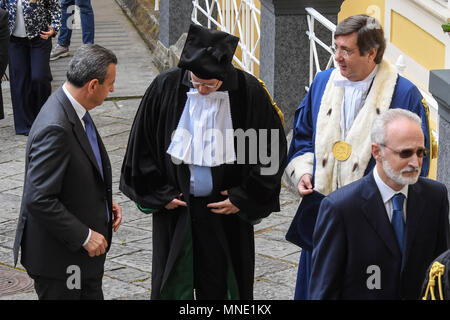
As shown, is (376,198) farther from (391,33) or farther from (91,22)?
(91,22)

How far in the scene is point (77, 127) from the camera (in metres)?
5.02

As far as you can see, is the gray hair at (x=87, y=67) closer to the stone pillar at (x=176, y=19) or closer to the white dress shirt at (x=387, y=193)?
the white dress shirt at (x=387, y=193)

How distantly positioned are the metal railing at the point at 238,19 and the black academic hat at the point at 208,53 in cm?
444

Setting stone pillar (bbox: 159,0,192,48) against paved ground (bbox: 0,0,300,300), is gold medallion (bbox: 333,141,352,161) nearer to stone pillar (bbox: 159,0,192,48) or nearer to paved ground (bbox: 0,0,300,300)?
paved ground (bbox: 0,0,300,300)

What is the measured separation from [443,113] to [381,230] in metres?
1.69

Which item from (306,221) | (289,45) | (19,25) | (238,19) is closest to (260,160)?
(306,221)

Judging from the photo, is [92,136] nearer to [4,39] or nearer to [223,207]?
[223,207]

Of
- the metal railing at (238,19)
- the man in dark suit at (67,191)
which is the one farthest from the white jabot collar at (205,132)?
the metal railing at (238,19)

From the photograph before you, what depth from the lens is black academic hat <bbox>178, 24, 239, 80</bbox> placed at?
5.26 metres

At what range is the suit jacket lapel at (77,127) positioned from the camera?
5.00 m

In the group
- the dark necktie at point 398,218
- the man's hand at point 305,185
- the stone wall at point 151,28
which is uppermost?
the dark necktie at point 398,218
